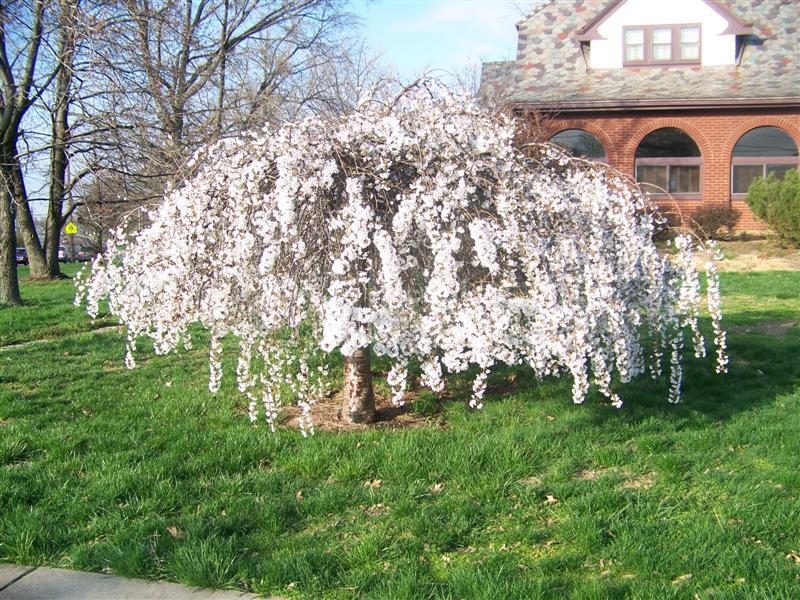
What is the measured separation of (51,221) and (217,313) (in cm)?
1150

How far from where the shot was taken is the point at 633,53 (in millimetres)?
20953

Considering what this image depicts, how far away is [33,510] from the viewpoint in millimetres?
4082

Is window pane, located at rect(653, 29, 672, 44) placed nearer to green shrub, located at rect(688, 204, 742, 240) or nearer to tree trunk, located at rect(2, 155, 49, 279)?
green shrub, located at rect(688, 204, 742, 240)

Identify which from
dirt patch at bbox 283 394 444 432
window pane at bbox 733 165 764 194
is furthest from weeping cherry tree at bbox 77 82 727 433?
window pane at bbox 733 165 764 194

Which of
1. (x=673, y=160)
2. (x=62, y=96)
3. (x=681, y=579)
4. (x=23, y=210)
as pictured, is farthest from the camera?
(x=673, y=160)

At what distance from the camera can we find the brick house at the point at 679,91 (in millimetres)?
19453

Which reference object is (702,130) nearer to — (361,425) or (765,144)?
(765,144)

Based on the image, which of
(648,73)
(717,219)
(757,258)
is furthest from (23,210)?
(648,73)

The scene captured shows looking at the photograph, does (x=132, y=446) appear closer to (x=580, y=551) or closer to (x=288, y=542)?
(x=288, y=542)

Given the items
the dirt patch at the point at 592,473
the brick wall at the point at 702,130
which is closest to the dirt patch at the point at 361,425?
the dirt patch at the point at 592,473

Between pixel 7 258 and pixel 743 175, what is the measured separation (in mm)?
18057

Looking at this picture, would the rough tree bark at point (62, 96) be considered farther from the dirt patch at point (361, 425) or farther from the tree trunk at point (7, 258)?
the dirt patch at point (361, 425)

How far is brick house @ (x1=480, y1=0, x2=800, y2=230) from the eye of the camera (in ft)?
63.8

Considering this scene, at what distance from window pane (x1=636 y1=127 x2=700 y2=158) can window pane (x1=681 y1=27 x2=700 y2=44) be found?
8.58 feet
